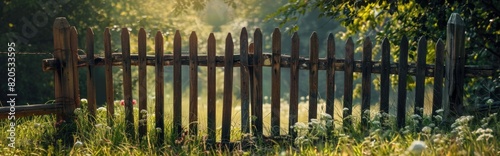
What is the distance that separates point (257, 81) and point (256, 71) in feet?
0.34

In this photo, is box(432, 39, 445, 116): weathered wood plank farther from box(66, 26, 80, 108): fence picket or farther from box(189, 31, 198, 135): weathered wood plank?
box(66, 26, 80, 108): fence picket

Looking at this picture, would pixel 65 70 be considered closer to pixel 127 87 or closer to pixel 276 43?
pixel 127 87

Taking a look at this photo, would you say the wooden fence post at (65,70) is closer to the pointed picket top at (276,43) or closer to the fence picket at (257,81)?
the fence picket at (257,81)

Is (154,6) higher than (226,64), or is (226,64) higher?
(154,6)

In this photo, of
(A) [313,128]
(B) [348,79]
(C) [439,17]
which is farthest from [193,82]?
(C) [439,17]

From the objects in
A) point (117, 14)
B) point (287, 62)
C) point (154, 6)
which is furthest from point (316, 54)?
point (154, 6)

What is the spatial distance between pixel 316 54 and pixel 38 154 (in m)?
2.71

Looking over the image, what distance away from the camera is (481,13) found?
8219mm

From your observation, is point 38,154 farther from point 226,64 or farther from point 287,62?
point 287,62

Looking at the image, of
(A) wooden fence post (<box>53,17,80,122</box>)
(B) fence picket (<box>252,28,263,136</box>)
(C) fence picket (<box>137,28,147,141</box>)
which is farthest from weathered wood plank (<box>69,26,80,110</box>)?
(B) fence picket (<box>252,28,263,136</box>)

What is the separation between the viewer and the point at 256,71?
6.33m

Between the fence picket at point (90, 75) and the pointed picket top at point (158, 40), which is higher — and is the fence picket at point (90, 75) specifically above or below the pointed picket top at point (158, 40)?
below

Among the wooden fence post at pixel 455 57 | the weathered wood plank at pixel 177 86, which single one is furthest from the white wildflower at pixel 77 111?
the wooden fence post at pixel 455 57

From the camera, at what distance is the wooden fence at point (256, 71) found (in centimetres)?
612
